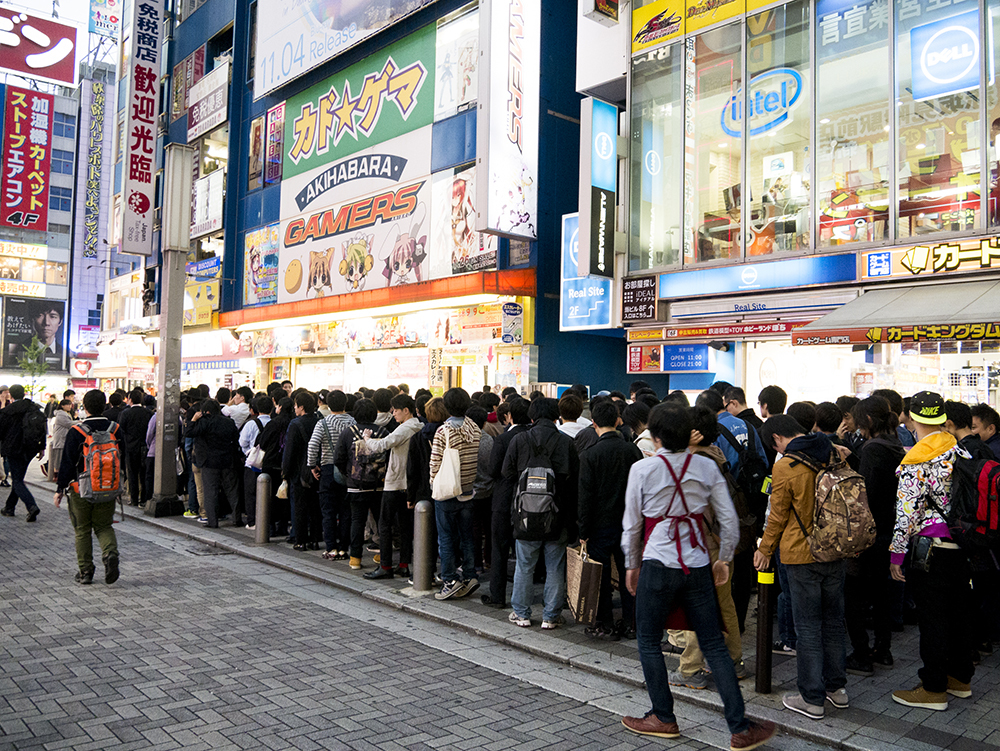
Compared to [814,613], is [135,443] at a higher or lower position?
higher

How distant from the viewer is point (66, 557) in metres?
8.98

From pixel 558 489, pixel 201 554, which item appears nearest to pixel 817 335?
pixel 558 489

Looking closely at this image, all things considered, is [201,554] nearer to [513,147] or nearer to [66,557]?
[66,557]

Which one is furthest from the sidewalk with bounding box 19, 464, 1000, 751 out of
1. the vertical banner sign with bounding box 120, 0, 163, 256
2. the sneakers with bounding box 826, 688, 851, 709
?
the vertical banner sign with bounding box 120, 0, 163, 256

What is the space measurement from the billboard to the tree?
67.9 feet

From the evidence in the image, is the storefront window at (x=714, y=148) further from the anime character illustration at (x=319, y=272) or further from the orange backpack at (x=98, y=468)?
the anime character illustration at (x=319, y=272)

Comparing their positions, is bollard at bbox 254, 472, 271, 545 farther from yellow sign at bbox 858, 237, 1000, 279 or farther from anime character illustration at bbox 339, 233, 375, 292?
anime character illustration at bbox 339, 233, 375, 292

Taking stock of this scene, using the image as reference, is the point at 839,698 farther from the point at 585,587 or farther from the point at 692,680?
the point at 585,587

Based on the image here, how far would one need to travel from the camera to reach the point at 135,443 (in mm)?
13039

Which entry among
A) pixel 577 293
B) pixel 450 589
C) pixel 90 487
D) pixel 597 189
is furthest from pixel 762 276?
pixel 90 487

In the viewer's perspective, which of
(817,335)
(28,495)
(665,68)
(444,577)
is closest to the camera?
(444,577)

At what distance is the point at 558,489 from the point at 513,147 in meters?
11.0

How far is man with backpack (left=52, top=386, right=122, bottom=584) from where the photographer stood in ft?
24.8

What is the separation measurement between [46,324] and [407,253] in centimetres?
5700
